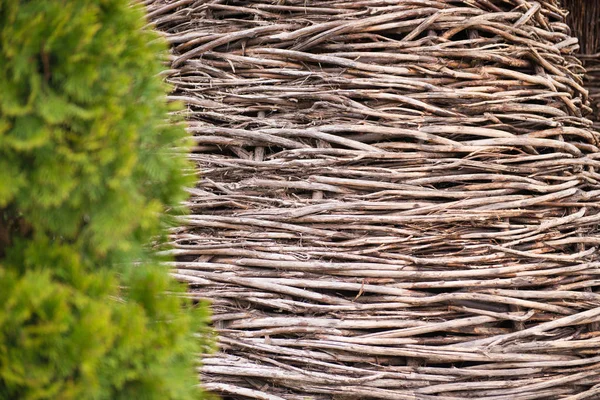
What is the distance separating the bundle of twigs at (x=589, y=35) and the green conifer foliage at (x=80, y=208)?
110 inches

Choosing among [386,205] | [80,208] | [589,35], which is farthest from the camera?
[589,35]

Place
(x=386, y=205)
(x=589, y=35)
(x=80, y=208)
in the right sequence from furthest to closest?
(x=589, y=35) < (x=386, y=205) < (x=80, y=208)

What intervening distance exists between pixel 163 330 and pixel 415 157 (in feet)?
3.16

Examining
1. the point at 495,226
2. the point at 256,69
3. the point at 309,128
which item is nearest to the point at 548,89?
the point at 495,226

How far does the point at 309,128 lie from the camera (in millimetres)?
1696

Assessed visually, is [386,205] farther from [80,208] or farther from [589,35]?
[589,35]

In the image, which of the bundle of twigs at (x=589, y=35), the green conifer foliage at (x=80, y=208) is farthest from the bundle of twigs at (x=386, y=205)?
the bundle of twigs at (x=589, y=35)

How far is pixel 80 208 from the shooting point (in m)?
0.87

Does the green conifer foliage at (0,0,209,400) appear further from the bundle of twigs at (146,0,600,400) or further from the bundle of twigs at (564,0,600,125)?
the bundle of twigs at (564,0,600,125)

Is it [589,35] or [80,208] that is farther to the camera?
[589,35]

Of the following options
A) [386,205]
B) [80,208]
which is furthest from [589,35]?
[80,208]

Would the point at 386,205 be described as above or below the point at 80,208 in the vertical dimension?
below

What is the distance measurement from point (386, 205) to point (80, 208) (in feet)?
2.99

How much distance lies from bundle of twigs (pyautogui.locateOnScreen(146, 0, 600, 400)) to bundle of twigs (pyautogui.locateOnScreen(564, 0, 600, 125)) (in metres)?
1.50
